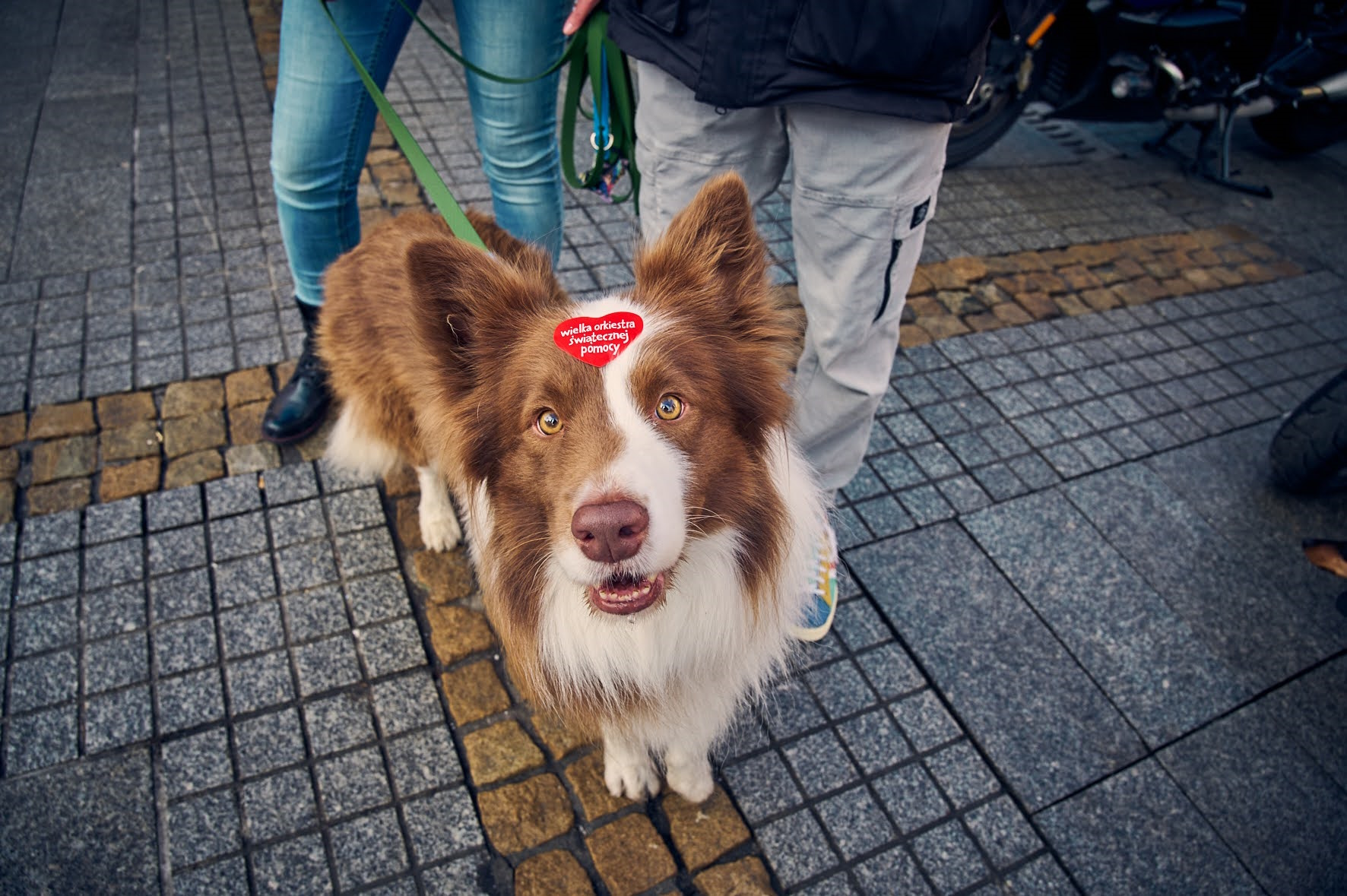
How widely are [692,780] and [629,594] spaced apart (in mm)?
925

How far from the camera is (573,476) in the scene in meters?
1.71

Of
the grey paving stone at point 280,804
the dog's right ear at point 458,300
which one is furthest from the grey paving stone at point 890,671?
the grey paving stone at point 280,804

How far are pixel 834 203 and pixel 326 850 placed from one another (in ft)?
7.90

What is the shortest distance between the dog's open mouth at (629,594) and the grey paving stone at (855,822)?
109cm

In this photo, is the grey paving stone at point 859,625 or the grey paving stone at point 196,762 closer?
the grey paving stone at point 196,762

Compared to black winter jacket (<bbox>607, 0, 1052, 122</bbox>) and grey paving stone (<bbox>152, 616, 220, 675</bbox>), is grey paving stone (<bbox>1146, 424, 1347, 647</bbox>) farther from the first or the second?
grey paving stone (<bbox>152, 616, 220, 675</bbox>)

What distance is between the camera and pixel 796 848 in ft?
7.60

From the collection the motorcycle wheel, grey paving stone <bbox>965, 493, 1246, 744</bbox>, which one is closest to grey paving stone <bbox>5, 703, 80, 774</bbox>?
grey paving stone <bbox>965, 493, 1246, 744</bbox>

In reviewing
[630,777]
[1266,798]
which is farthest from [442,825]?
[1266,798]

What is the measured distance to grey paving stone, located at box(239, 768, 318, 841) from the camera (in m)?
2.27

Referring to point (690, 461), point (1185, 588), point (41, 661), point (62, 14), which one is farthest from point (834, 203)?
point (62, 14)

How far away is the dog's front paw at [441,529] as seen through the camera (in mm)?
2992

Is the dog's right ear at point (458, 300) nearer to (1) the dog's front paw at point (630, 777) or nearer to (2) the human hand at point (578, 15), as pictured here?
(2) the human hand at point (578, 15)

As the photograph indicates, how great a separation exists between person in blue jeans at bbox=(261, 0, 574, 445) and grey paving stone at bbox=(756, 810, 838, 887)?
2.13 meters
